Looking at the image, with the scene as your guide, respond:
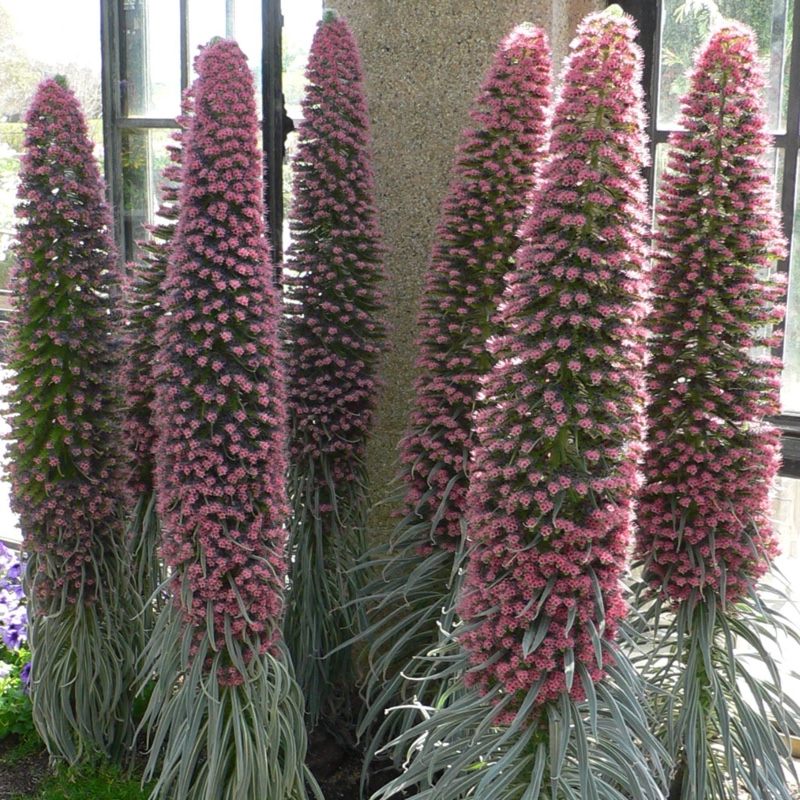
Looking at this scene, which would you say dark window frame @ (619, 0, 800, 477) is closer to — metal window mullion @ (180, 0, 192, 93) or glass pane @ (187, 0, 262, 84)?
glass pane @ (187, 0, 262, 84)

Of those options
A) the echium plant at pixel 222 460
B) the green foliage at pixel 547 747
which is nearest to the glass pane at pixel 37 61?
the echium plant at pixel 222 460

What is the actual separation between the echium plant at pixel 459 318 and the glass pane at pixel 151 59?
1.48m

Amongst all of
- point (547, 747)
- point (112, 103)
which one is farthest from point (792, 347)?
point (112, 103)

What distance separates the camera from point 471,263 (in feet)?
Result: 6.54

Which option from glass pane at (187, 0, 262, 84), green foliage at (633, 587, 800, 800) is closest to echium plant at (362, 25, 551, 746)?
green foliage at (633, 587, 800, 800)

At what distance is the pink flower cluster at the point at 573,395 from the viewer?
1515mm

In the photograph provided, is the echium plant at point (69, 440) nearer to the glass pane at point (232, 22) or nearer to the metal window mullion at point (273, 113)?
the metal window mullion at point (273, 113)

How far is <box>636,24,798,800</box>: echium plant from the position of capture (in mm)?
1791

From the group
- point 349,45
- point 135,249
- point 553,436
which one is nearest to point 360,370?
point 349,45

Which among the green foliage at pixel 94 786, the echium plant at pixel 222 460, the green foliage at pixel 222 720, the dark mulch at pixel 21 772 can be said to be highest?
the echium plant at pixel 222 460

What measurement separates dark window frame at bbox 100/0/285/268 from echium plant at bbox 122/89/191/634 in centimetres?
66

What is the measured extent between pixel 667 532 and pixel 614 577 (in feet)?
1.05

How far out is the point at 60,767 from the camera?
2361 millimetres

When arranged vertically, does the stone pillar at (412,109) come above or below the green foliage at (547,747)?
above
